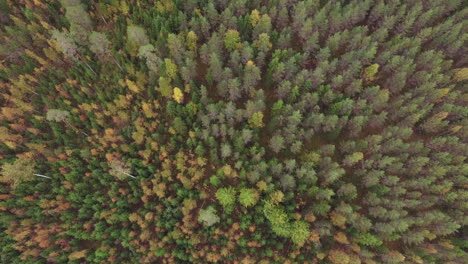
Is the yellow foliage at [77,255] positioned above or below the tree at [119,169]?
below

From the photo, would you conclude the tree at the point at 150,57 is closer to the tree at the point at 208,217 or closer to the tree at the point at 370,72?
the tree at the point at 208,217

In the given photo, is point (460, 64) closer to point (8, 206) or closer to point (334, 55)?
point (334, 55)

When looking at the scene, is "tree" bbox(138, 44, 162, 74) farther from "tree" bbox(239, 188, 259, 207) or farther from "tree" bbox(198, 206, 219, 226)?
"tree" bbox(239, 188, 259, 207)

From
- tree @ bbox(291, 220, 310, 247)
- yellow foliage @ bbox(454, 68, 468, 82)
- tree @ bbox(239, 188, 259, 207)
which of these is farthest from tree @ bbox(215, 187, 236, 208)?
yellow foliage @ bbox(454, 68, 468, 82)

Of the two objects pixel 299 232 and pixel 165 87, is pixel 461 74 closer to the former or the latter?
pixel 299 232

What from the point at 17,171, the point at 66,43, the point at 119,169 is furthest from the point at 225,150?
the point at 66,43

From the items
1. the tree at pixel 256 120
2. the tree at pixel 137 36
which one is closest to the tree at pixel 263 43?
the tree at pixel 256 120
